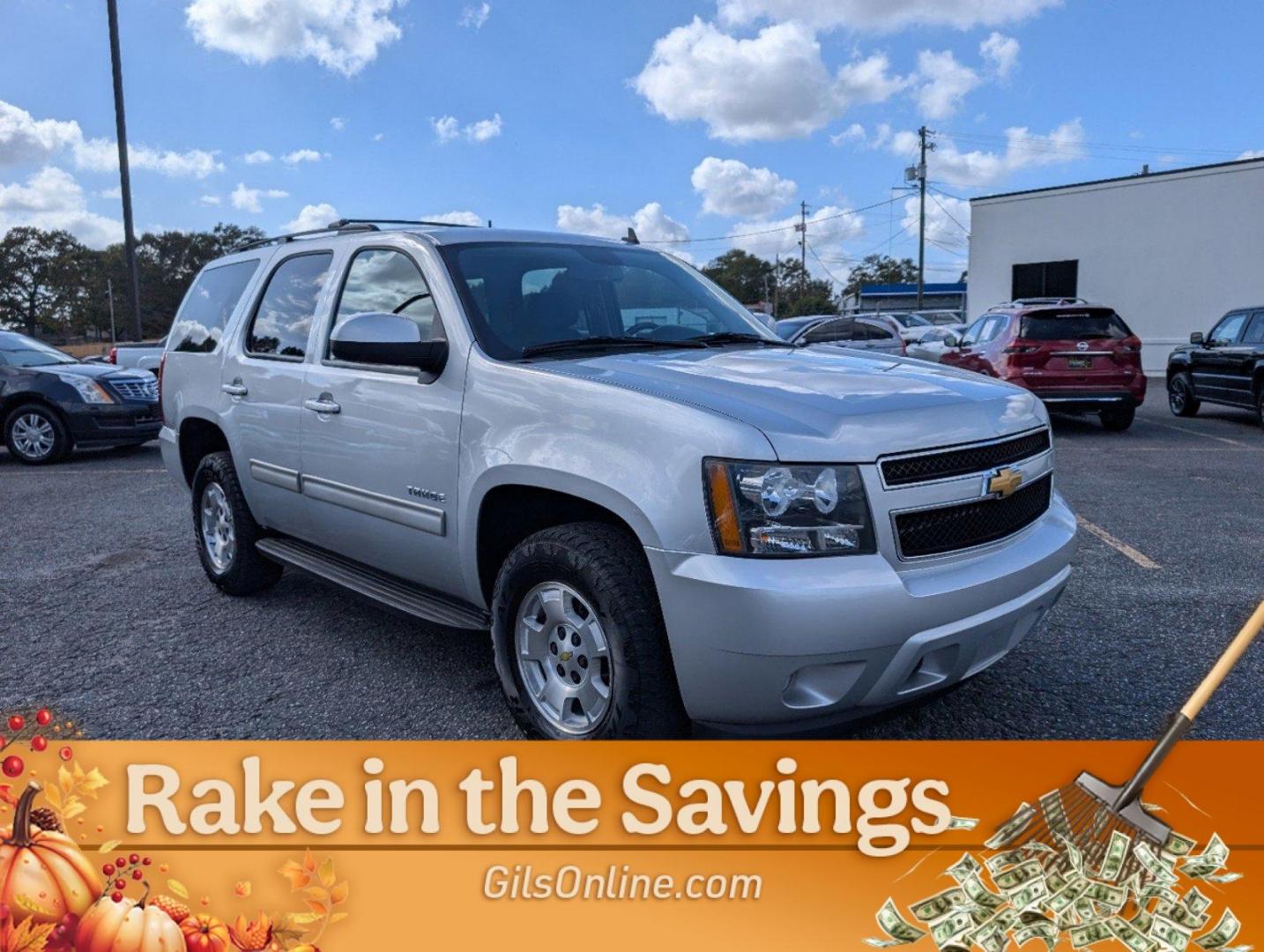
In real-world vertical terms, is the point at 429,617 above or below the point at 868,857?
above

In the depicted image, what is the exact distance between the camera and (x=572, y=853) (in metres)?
2.25

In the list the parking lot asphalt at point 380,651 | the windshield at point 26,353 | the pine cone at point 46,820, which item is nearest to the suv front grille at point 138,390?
the windshield at point 26,353

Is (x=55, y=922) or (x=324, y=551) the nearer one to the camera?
(x=55, y=922)

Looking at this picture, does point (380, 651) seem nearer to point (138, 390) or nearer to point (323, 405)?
point (323, 405)

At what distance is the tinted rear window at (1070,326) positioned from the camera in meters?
11.5

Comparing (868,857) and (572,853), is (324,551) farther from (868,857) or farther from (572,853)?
(868,857)

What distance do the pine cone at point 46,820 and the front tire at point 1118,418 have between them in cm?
1202

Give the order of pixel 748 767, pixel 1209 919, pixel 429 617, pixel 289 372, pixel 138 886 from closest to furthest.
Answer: pixel 1209 919, pixel 138 886, pixel 748 767, pixel 429 617, pixel 289 372

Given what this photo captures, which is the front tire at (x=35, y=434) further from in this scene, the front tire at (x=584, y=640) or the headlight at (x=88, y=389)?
the front tire at (x=584, y=640)

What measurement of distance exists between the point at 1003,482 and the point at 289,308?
323 cm

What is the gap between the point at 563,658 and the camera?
9.59 feet

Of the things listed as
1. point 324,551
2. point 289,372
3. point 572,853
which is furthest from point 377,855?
Answer: point 289,372

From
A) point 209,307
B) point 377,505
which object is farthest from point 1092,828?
point 209,307

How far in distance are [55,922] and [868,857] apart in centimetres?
184
